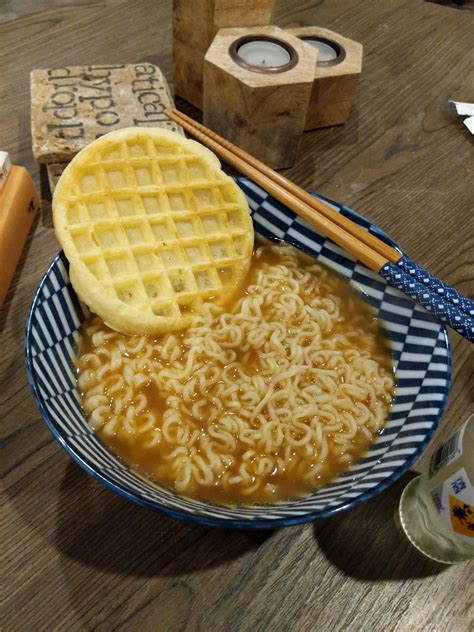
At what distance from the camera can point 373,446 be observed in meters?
1.13

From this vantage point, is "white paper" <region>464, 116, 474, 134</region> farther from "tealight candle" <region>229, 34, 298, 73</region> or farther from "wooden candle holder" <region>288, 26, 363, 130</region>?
"tealight candle" <region>229, 34, 298, 73</region>

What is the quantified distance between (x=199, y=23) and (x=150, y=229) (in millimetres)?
913

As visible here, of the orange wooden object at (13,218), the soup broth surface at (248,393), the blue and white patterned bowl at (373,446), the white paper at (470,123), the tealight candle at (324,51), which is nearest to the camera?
the blue and white patterned bowl at (373,446)

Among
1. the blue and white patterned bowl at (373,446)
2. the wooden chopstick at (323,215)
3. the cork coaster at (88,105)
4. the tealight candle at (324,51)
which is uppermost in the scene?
the tealight candle at (324,51)

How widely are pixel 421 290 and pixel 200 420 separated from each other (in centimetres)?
59

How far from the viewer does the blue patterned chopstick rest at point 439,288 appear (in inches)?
46.0

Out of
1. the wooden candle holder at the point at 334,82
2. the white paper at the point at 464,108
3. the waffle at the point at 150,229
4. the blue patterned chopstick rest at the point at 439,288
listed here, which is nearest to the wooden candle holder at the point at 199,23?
the wooden candle holder at the point at 334,82

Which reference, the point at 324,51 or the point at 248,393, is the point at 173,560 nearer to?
the point at 248,393

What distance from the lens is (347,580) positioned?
104 centimetres

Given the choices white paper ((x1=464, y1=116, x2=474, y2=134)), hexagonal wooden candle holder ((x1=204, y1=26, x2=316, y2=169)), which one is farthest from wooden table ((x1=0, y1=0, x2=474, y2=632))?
white paper ((x1=464, y1=116, x2=474, y2=134))

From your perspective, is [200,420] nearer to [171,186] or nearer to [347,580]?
[347,580]

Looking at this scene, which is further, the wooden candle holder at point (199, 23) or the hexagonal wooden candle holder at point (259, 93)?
the wooden candle holder at point (199, 23)

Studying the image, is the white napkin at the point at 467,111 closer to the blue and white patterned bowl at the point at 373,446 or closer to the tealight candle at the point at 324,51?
the tealight candle at the point at 324,51

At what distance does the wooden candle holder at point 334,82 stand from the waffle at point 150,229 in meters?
0.67
